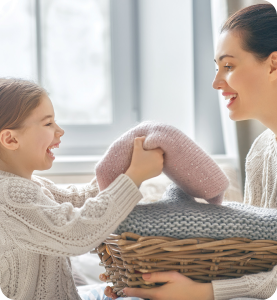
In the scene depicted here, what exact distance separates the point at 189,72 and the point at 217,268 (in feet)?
4.48

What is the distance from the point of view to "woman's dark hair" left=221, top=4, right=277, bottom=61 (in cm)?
87

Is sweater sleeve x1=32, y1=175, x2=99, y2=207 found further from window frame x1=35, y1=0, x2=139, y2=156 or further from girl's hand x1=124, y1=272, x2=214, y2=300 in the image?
window frame x1=35, y1=0, x2=139, y2=156

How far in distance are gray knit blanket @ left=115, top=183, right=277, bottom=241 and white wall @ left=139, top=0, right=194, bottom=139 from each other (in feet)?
3.70

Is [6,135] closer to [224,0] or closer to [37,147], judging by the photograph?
[37,147]

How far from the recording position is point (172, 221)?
0.68 metres

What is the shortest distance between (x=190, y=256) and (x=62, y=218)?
0.28 meters

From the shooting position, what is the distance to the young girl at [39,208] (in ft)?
2.35

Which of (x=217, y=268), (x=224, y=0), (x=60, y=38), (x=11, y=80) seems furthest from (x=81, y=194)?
(x=60, y=38)

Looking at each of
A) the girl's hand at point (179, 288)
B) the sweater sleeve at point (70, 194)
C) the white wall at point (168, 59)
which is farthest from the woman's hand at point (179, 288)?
the white wall at point (168, 59)

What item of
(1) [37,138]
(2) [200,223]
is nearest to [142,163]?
(2) [200,223]

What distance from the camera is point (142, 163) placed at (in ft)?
2.48

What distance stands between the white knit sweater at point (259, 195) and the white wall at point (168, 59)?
762 millimetres

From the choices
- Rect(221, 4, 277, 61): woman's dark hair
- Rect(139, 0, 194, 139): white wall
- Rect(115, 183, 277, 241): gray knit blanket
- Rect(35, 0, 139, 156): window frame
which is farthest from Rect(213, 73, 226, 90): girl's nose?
Rect(35, 0, 139, 156): window frame

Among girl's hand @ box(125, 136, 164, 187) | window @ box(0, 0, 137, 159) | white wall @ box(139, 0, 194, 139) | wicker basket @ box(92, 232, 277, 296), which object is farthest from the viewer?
window @ box(0, 0, 137, 159)
